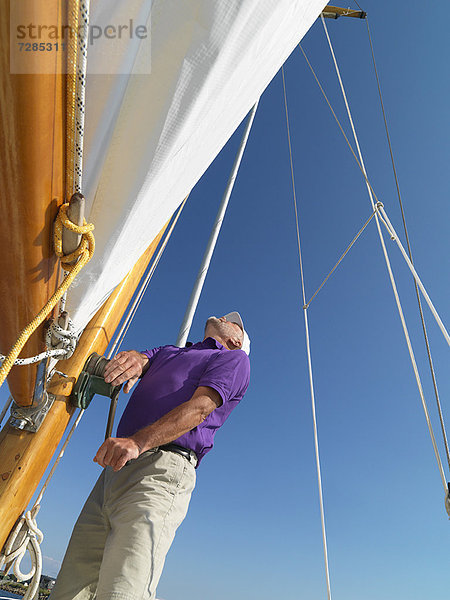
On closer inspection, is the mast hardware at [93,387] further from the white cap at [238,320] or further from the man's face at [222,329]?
the white cap at [238,320]

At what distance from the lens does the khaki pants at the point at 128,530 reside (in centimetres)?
122

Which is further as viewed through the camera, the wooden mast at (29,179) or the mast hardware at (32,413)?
the mast hardware at (32,413)

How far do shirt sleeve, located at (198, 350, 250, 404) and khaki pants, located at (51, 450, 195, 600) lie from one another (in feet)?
1.02

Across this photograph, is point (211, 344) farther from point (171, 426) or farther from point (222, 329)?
point (171, 426)

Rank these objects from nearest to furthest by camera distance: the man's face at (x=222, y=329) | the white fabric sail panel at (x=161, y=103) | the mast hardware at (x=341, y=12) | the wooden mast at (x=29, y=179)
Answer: the wooden mast at (x=29, y=179)
the white fabric sail panel at (x=161, y=103)
the man's face at (x=222, y=329)
the mast hardware at (x=341, y=12)

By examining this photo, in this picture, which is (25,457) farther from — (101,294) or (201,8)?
(201,8)

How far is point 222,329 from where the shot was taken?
2.18m

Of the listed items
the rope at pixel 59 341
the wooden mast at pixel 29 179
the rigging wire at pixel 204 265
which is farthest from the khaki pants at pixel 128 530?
the rigging wire at pixel 204 265

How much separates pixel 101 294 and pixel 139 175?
0.39 metres

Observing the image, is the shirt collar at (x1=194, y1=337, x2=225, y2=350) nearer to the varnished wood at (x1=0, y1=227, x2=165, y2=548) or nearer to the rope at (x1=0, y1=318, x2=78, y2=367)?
the varnished wood at (x1=0, y1=227, x2=165, y2=548)

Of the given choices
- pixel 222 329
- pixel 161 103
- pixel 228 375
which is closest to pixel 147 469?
pixel 228 375

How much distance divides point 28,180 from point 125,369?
1092mm

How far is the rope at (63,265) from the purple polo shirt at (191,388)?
2.61 feet

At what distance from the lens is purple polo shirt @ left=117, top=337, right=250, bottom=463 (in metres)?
1.56
